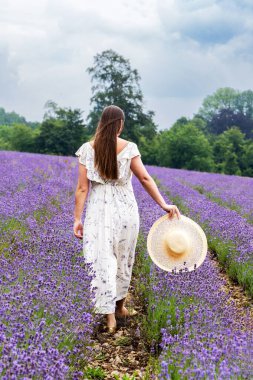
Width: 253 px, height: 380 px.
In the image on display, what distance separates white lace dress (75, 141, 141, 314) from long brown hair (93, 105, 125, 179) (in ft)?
0.21

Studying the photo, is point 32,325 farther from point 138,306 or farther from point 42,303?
point 138,306

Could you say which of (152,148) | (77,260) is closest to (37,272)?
(77,260)

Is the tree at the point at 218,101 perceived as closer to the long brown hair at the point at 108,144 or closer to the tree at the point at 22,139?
the tree at the point at 22,139

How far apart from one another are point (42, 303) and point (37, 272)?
0.70 m

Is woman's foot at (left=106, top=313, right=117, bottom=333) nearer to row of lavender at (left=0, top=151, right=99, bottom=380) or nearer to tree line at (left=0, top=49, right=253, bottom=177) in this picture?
row of lavender at (left=0, top=151, right=99, bottom=380)

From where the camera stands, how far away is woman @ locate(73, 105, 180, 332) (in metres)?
3.86

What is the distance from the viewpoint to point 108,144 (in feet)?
12.6

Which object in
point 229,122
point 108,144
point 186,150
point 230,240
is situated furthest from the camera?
point 229,122

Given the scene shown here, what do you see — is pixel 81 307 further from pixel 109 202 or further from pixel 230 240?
pixel 230 240

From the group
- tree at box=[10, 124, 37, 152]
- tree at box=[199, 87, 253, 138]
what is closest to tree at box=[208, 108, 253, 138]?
tree at box=[199, 87, 253, 138]

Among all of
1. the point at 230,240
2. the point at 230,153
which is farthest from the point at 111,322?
the point at 230,153

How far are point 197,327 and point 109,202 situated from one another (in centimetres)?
119

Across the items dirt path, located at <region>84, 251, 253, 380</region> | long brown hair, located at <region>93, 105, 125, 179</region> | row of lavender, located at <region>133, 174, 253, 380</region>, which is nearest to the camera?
row of lavender, located at <region>133, 174, 253, 380</region>

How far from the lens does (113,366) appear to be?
348 centimetres
